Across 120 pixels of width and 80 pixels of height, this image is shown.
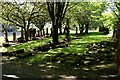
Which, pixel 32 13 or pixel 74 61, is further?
pixel 32 13

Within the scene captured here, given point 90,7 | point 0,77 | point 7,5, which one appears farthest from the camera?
point 7,5

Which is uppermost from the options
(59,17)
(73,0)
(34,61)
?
(73,0)

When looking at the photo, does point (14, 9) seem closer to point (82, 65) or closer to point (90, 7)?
point (90, 7)

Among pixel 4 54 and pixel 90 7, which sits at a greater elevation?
pixel 90 7

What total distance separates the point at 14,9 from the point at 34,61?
21.8m

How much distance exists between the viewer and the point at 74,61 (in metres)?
Result: 14.4

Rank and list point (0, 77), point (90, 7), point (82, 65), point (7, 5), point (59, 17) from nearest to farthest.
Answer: point (0, 77), point (82, 65), point (59, 17), point (90, 7), point (7, 5)

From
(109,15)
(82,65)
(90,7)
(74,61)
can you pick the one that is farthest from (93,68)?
(90,7)

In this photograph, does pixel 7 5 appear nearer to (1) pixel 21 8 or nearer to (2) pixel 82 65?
(1) pixel 21 8

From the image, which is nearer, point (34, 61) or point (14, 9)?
point (34, 61)

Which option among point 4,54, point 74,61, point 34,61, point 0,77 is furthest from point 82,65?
point 4,54

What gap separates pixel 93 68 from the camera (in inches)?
498

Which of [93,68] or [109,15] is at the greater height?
[109,15]

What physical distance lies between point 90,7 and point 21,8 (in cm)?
994
